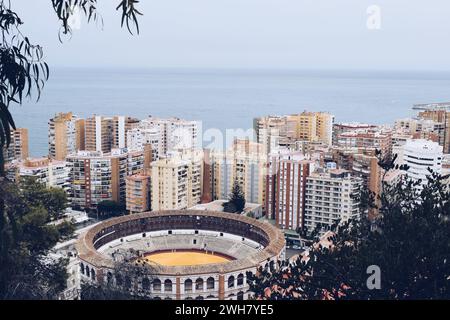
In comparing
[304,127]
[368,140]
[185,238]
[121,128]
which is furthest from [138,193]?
[304,127]

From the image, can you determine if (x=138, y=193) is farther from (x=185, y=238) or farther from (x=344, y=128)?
(x=344, y=128)

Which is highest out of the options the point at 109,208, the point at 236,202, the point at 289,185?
the point at 289,185

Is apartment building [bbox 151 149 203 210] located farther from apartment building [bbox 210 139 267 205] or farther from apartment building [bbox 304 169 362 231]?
apartment building [bbox 304 169 362 231]

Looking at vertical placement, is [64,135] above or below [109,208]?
above

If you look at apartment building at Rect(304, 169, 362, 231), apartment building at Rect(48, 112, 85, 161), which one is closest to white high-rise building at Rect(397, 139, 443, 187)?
apartment building at Rect(304, 169, 362, 231)

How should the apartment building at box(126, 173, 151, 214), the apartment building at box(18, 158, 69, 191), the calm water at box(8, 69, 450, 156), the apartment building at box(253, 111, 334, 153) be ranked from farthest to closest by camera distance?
the calm water at box(8, 69, 450, 156), the apartment building at box(253, 111, 334, 153), the apartment building at box(126, 173, 151, 214), the apartment building at box(18, 158, 69, 191)
